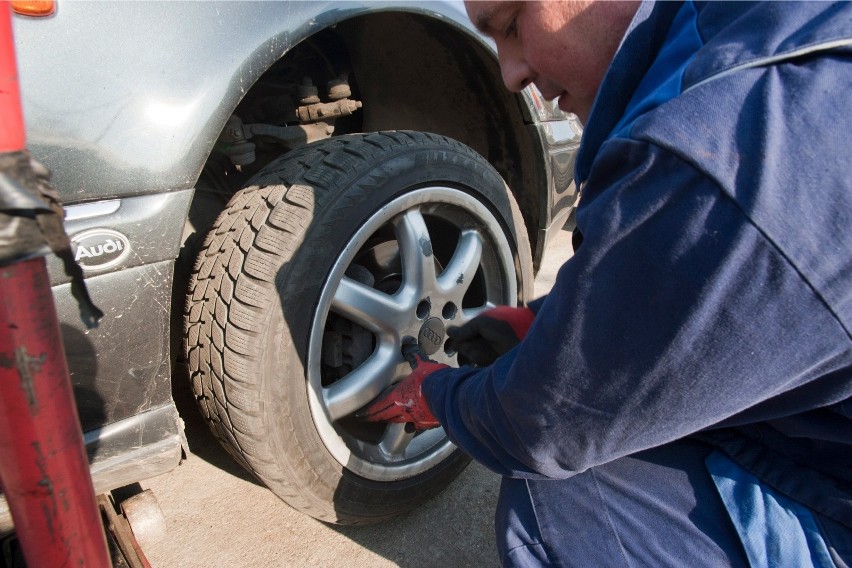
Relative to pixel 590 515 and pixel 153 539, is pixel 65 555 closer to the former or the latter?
pixel 153 539

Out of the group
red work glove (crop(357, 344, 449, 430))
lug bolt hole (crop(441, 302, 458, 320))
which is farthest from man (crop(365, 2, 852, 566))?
lug bolt hole (crop(441, 302, 458, 320))

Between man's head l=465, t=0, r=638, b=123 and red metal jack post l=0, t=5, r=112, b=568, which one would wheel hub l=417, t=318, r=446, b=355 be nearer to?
man's head l=465, t=0, r=638, b=123

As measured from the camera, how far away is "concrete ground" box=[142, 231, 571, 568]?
5.52 feet

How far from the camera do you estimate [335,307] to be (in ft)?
5.10

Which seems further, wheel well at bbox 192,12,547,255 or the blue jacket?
wheel well at bbox 192,12,547,255

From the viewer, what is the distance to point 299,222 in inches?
55.0

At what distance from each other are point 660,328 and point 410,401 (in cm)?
83

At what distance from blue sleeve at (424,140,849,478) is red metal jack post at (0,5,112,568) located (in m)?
0.64

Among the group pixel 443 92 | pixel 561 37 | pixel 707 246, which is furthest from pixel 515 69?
pixel 443 92

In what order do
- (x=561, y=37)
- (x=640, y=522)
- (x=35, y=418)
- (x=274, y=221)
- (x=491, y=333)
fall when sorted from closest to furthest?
(x=35, y=418), (x=561, y=37), (x=640, y=522), (x=274, y=221), (x=491, y=333)

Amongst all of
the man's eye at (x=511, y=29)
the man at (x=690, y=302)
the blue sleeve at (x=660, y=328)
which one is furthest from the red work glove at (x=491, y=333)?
the man's eye at (x=511, y=29)

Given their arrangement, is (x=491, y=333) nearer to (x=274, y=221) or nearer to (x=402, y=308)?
(x=402, y=308)

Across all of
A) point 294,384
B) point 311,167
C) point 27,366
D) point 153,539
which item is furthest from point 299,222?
point 153,539

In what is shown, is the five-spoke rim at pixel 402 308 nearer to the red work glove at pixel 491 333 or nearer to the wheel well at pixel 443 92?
the red work glove at pixel 491 333
